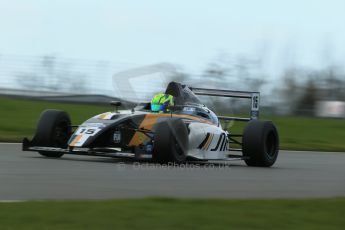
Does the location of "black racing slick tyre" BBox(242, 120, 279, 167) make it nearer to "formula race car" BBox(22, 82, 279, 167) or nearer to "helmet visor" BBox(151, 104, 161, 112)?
"formula race car" BBox(22, 82, 279, 167)

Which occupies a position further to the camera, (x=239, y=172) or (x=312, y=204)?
(x=239, y=172)

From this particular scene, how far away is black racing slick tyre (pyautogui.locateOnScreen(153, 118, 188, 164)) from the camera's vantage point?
11.5m

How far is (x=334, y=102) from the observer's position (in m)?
37.4

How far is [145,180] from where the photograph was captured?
964 cm

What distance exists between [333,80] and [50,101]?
61.0ft

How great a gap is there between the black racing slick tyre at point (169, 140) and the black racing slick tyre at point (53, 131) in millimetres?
1927

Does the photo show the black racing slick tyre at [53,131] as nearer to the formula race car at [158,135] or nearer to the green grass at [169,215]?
the formula race car at [158,135]

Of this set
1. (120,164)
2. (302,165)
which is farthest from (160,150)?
(302,165)

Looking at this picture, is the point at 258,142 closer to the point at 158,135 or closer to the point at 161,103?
the point at 161,103

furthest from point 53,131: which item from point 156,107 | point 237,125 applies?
point 237,125

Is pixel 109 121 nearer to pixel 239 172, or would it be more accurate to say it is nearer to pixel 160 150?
pixel 160 150

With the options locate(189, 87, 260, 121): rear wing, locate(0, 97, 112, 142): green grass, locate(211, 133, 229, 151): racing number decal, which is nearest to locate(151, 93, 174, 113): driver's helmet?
locate(211, 133, 229, 151): racing number decal

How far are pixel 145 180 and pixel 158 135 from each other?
1.97 m

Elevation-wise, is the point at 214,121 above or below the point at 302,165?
above
